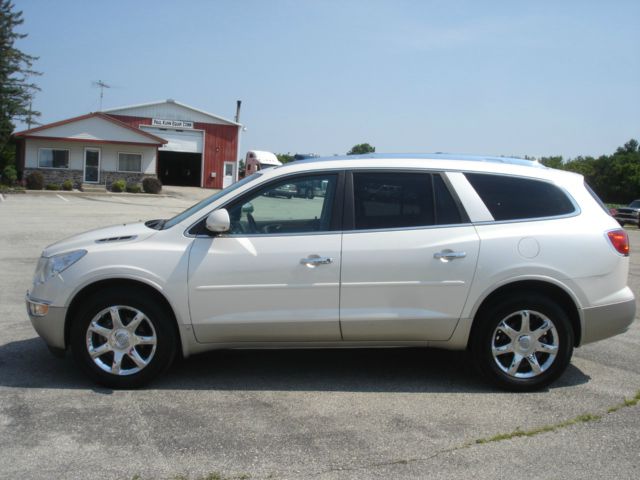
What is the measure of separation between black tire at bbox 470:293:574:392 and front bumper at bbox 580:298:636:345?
0.18 m

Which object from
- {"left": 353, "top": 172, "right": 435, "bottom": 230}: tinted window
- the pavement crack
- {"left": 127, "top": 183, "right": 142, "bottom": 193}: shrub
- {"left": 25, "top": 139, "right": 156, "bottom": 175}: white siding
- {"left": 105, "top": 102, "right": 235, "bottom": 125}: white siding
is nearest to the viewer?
the pavement crack

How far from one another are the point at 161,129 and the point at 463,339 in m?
46.5

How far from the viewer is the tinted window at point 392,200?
5141mm

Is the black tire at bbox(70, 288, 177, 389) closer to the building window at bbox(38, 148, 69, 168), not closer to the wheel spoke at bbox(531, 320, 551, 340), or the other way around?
the wheel spoke at bbox(531, 320, 551, 340)

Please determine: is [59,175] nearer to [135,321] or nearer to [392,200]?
[135,321]

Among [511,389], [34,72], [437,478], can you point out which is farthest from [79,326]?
[34,72]

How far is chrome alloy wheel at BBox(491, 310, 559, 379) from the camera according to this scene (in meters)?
5.10

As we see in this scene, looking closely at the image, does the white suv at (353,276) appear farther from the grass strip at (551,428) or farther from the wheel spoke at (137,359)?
the grass strip at (551,428)

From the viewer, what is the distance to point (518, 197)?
5297 mm

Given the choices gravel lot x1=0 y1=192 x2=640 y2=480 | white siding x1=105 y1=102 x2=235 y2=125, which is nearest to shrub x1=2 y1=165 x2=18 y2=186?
white siding x1=105 y1=102 x2=235 y2=125

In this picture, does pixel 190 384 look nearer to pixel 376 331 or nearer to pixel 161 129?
pixel 376 331

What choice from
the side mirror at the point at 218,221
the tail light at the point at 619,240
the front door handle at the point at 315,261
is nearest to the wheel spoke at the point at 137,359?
the side mirror at the point at 218,221

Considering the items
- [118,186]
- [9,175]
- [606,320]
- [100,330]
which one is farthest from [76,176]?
[606,320]

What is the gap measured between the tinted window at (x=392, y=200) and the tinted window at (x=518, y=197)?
0.43 meters
